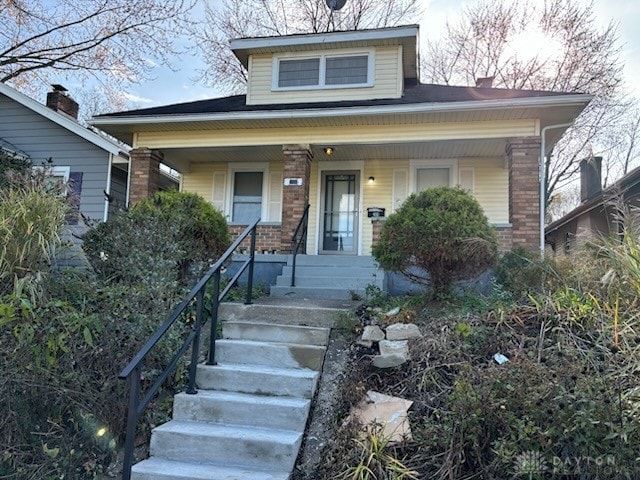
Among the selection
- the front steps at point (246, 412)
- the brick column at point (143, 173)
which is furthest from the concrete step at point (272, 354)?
the brick column at point (143, 173)

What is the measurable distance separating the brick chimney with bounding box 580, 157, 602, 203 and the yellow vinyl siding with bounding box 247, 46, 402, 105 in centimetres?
801

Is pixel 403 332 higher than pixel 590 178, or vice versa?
pixel 590 178

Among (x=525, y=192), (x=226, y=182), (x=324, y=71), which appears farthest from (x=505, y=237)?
(x=226, y=182)

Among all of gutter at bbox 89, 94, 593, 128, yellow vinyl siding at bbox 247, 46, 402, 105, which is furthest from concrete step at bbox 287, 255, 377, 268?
yellow vinyl siding at bbox 247, 46, 402, 105

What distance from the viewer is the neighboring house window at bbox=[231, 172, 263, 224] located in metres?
10.6

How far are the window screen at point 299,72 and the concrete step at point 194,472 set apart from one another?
832 cm

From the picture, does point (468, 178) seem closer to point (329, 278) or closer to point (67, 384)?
point (329, 278)

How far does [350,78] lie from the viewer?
31.9 ft

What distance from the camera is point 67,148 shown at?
11.0 meters

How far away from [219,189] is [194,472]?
8307 millimetres

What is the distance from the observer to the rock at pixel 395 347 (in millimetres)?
3727

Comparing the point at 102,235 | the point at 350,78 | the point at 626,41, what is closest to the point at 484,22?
the point at 626,41

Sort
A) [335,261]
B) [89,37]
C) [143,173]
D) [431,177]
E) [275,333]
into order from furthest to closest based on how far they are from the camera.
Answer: [89,37] < [431,177] < [143,173] < [335,261] < [275,333]

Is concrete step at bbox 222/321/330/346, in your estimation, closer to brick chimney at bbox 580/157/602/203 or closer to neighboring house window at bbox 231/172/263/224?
neighboring house window at bbox 231/172/263/224
